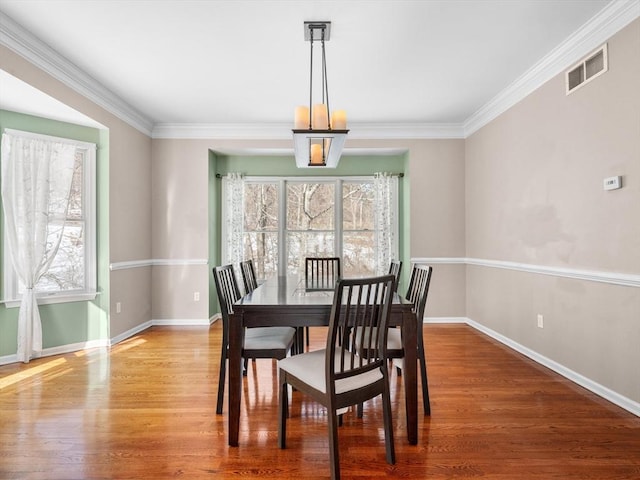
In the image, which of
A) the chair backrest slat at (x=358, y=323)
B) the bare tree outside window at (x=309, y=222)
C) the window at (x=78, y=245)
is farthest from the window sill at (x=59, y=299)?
the chair backrest slat at (x=358, y=323)

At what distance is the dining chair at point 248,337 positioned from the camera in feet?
7.58

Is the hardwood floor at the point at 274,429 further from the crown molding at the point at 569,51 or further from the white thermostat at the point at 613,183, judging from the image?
the crown molding at the point at 569,51

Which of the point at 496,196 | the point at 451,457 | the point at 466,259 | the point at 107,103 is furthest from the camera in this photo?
the point at 466,259

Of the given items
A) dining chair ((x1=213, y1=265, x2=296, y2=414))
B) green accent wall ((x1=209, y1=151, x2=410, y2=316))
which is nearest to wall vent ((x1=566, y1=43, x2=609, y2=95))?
green accent wall ((x1=209, y1=151, x2=410, y2=316))

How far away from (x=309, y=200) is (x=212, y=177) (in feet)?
4.57

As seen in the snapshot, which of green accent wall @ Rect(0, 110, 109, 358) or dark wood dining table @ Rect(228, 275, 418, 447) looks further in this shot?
green accent wall @ Rect(0, 110, 109, 358)

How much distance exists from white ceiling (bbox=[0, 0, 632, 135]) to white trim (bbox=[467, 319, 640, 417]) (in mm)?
2566

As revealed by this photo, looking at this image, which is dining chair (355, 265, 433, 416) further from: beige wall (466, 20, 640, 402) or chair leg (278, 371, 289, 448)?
beige wall (466, 20, 640, 402)

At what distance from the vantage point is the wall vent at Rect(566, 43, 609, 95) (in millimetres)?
2637

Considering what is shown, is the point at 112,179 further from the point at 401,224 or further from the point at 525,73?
the point at 525,73

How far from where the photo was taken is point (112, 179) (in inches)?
161

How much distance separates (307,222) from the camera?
5.57m

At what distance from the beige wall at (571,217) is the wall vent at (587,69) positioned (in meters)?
0.05

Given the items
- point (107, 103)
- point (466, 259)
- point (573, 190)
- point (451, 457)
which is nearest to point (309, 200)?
point (466, 259)
